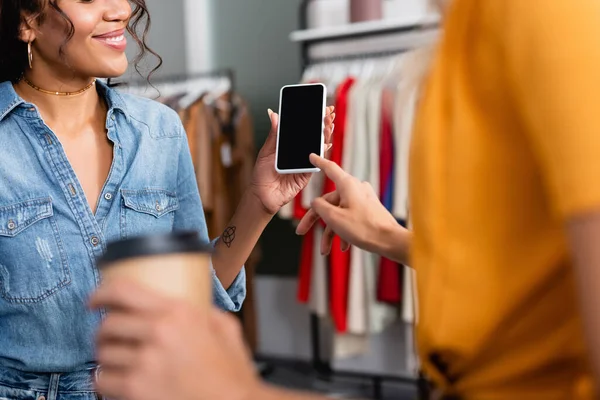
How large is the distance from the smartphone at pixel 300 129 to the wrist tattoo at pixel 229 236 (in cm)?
16

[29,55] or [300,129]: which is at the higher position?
[29,55]

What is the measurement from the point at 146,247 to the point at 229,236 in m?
0.75

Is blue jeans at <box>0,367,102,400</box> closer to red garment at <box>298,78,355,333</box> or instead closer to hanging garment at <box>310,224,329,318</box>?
red garment at <box>298,78,355,333</box>

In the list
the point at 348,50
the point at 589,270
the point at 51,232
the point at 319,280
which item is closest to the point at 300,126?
the point at 51,232

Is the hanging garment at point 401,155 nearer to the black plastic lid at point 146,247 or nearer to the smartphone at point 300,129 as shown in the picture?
the smartphone at point 300,129

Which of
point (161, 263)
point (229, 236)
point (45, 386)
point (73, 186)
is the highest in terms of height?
point (161, 263)

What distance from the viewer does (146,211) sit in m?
1.26

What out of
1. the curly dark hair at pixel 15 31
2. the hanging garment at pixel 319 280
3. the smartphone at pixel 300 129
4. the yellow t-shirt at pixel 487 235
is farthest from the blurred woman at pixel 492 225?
the hanging garment at pixel 319 280

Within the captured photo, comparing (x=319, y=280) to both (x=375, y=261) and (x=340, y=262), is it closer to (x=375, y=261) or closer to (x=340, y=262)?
(x=340, y=262)

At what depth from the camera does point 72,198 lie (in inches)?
46.6

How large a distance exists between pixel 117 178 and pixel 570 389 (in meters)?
0.90

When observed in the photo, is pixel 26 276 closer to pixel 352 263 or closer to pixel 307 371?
pixel 352 263

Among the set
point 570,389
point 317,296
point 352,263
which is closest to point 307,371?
point 317,296

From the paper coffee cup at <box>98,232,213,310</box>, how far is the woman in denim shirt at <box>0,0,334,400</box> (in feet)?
2.19
